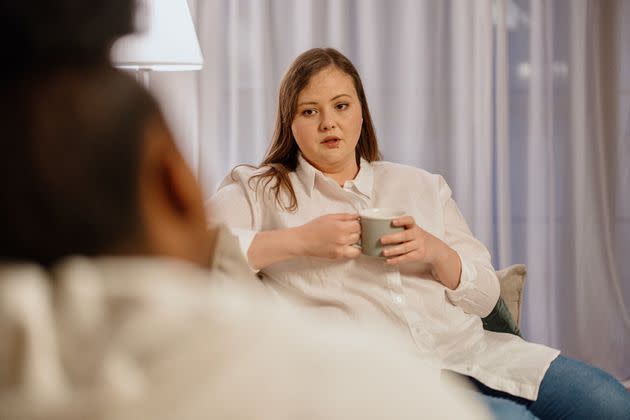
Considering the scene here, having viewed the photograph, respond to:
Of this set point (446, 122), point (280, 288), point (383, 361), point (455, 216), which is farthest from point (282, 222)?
point (446, 122)

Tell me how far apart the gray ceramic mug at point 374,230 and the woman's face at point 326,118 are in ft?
0.83

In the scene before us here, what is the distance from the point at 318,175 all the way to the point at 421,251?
0.33 meters

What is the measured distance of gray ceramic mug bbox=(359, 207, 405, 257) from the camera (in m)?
1.43

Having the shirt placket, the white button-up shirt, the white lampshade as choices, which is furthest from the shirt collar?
the white lampshade

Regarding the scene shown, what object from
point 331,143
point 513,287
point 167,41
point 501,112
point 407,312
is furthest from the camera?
point 501,112

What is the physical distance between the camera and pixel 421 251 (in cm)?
148

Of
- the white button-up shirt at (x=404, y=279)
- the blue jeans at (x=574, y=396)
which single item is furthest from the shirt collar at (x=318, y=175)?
the blue jeans at (x=574, y=396)

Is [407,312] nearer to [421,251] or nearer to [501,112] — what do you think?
[421,251]

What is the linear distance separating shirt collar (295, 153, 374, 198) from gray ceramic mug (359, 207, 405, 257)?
22 centimetres

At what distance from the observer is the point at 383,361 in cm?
40

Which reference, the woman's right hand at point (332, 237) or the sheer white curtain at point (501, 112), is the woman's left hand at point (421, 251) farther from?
the sheer white curtain at point (501, 112)

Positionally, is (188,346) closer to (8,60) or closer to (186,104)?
(8,60)

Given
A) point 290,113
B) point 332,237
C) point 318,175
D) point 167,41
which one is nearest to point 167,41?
point 167,41

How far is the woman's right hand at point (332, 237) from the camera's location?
145 centimetres
